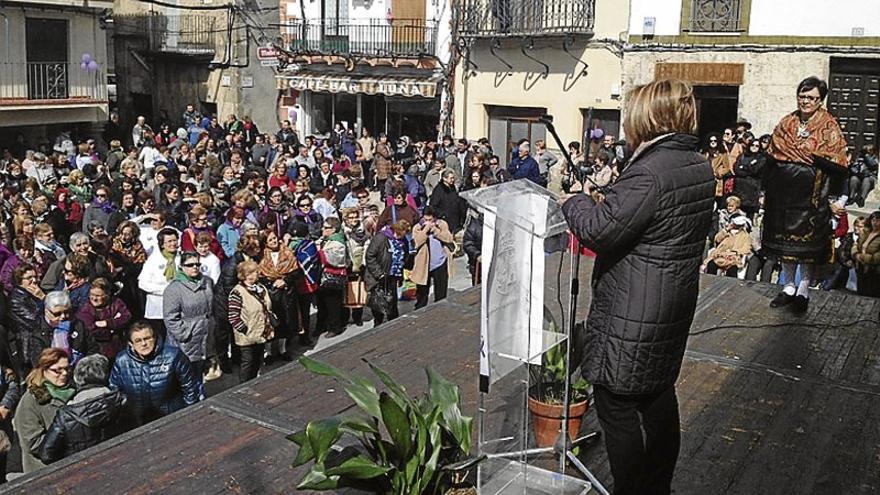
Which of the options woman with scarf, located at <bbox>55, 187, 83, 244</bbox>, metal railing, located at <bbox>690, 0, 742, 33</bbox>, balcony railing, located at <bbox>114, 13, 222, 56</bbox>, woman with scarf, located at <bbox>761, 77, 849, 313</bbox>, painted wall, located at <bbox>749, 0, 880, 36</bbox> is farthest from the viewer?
balcony railing, located at <bbox>114, 13, 222, 56</bbox>

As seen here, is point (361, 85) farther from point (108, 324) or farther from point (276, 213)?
point (108, 324)

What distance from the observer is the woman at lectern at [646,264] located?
3496 mm

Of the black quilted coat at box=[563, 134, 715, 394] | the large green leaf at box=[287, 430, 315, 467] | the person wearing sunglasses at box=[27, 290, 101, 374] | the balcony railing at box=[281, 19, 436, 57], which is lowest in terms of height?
the person wearing sunglasses at box=[27, 290, 101, 374]

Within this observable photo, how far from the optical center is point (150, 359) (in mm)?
6332

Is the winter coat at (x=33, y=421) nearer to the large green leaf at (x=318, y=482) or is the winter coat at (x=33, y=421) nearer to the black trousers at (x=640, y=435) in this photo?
the large green leaf at (x=318, y=482)

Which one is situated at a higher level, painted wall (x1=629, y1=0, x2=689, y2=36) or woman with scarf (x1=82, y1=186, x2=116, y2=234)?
painted wall (x1=629, y1=0, x2=689, y2=36)

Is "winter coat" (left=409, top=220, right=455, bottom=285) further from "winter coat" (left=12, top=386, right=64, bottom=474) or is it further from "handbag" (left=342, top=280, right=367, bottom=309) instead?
"winter coat" (left=12, top=386, right=64, bottom=474)

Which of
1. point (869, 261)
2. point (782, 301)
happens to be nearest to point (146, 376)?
point (782, 301)

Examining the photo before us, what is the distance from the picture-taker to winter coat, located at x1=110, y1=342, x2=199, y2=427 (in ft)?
20.5

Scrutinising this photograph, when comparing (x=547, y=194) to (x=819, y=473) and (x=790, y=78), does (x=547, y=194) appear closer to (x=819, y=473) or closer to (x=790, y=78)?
(x=819, y=473)

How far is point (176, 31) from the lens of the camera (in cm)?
2789

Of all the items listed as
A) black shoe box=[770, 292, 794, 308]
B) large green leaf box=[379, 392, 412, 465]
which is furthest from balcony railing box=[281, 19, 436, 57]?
large green leaf box=[379, 392, 412, 465]

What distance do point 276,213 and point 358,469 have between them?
22.7 ft

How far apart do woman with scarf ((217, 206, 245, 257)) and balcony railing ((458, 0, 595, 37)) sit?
11617mm
